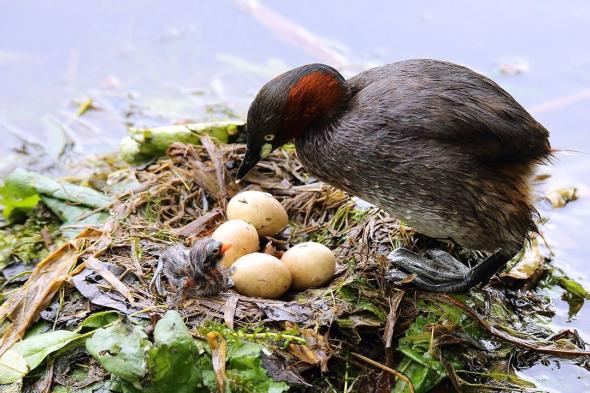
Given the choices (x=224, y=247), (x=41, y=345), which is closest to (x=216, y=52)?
(x=224, y=247)

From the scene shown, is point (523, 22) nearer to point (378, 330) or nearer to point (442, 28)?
point (442, 28)

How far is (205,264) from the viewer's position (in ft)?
14.1

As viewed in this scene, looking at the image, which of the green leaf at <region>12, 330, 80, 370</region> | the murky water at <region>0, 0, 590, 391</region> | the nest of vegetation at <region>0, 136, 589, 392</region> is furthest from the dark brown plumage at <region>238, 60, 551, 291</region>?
the murky water at <region>0, 0, 590, 391</region>

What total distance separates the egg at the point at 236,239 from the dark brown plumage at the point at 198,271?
16 centimetres

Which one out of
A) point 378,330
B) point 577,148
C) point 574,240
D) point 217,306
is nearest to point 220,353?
point 217,306

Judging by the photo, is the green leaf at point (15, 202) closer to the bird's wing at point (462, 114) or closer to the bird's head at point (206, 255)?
the bird's head at point (206, 255)

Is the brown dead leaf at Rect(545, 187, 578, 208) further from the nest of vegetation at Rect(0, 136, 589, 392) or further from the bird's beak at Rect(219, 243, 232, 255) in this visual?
the bird's beak at Rect(219, 243, 232, 255)

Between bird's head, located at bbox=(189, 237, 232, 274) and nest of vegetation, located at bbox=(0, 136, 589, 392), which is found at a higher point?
bird's head, located at bbox=(189, 237, 232, 274)

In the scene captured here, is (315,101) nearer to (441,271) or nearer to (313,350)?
(441,271)

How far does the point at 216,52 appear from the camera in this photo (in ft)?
25.6

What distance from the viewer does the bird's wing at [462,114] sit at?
434 centimetres

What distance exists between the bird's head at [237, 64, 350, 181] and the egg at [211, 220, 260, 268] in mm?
457

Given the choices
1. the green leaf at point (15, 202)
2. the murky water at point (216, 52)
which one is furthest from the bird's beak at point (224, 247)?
the murky water at point (216, 52)

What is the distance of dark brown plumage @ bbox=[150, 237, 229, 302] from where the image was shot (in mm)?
4332
